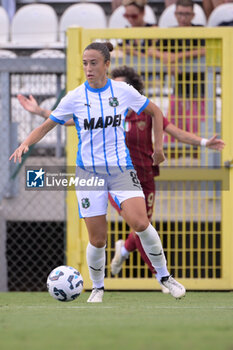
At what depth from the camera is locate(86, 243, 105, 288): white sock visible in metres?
5.94

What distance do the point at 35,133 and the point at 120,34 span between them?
2398 millimetres

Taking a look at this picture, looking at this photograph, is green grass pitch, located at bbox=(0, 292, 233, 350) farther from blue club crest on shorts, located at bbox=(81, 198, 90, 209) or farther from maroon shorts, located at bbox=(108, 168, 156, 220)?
maroon shorts, located at bbox=(108, 168, 156, 220)

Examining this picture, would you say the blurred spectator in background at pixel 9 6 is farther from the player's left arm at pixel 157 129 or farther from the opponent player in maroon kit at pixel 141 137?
the player's left arm at pixel 157 129

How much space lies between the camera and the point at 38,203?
879cm

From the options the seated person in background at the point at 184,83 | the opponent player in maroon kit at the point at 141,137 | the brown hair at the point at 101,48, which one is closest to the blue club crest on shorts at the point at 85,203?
the brown hair at the point at 101,48

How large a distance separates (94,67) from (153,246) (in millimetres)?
1382

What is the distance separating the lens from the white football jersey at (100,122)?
5.70 m

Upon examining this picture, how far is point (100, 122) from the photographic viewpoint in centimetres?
570

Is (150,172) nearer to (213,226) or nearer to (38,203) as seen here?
(213,226)

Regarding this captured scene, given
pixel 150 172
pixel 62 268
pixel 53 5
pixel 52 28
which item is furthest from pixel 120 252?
pixel 53 5

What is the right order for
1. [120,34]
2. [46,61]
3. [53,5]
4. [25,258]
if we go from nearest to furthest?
[120,34] < [46,61] < [25,258] < [53,5]

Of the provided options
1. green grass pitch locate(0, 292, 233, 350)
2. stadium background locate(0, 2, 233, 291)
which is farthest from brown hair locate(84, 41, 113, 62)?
stadium background locate(0, 2, 233, 291)

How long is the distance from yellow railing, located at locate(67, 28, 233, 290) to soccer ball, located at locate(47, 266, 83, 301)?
7.01ft

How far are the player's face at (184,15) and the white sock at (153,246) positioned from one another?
3907mm
